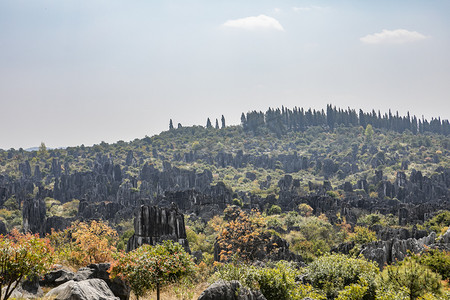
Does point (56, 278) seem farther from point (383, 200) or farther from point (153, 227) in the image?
point (383, 200)

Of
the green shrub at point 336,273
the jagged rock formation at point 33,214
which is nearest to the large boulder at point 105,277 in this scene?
the green shrub at point 336,273

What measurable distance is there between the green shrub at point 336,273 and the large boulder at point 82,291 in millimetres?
13646

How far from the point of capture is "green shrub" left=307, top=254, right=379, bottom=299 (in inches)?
930

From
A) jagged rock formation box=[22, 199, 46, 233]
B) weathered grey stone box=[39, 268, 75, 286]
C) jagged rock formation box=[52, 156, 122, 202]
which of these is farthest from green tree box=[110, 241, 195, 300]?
jagged rock formation box=[52, 156, 122, 202]

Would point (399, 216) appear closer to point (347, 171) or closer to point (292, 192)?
point (292, 192)

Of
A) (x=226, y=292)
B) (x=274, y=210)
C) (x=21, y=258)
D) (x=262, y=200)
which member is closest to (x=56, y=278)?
(x=21, y=258)

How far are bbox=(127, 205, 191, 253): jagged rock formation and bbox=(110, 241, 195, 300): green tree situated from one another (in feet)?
117

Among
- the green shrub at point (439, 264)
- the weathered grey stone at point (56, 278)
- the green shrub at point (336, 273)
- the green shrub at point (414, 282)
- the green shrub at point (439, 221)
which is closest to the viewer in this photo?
the weathered grey stone at point (56, 278)

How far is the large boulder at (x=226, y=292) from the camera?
568 inches

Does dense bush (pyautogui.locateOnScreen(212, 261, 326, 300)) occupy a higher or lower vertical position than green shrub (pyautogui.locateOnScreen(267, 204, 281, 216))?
higher

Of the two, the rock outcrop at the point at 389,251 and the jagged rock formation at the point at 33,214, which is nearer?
the rock outcrop at the point at 389,251

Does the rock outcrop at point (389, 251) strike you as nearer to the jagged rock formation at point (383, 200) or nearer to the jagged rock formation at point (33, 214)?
the jagged rock formation at point (383, 200)

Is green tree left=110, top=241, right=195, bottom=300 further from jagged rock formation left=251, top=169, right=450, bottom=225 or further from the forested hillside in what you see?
jagged rock formation left=251, top=169, right=450, bottom=225

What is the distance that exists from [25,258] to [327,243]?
57106 millimetres
